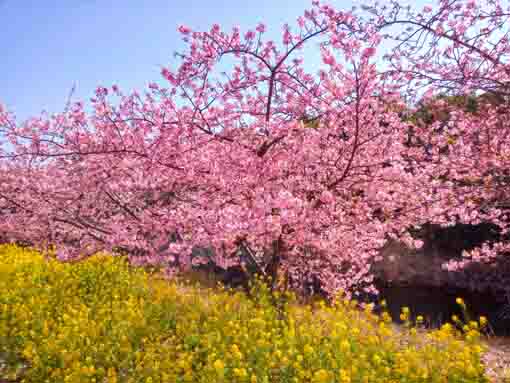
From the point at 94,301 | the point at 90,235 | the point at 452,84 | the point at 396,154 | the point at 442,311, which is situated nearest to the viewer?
the point at 452,84

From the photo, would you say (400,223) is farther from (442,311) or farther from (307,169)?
(442,311)

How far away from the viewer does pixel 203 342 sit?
575 centimetres

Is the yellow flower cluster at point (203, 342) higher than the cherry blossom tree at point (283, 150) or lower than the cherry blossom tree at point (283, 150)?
lower

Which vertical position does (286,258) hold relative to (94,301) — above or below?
above

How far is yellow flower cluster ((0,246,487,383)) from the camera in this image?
4.68 meters

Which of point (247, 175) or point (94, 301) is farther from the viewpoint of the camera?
point (94, 301)

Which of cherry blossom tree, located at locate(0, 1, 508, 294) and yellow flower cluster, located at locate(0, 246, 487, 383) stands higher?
cherry blossom tree, located at locate(0, 1, 508, 294)

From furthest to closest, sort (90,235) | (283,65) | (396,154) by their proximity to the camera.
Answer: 1. (90,235)
2. (396,154)
3. (283,65)

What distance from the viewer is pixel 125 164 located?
20.1 ft

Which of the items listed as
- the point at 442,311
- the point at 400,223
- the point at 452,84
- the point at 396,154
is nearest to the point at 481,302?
the point at 442,311

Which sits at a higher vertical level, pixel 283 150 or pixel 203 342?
pixel 283 150

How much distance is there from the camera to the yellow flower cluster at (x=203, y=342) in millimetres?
4676

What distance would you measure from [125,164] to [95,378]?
10.3 ft

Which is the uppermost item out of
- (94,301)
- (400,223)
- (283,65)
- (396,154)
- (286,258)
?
(283,65)
